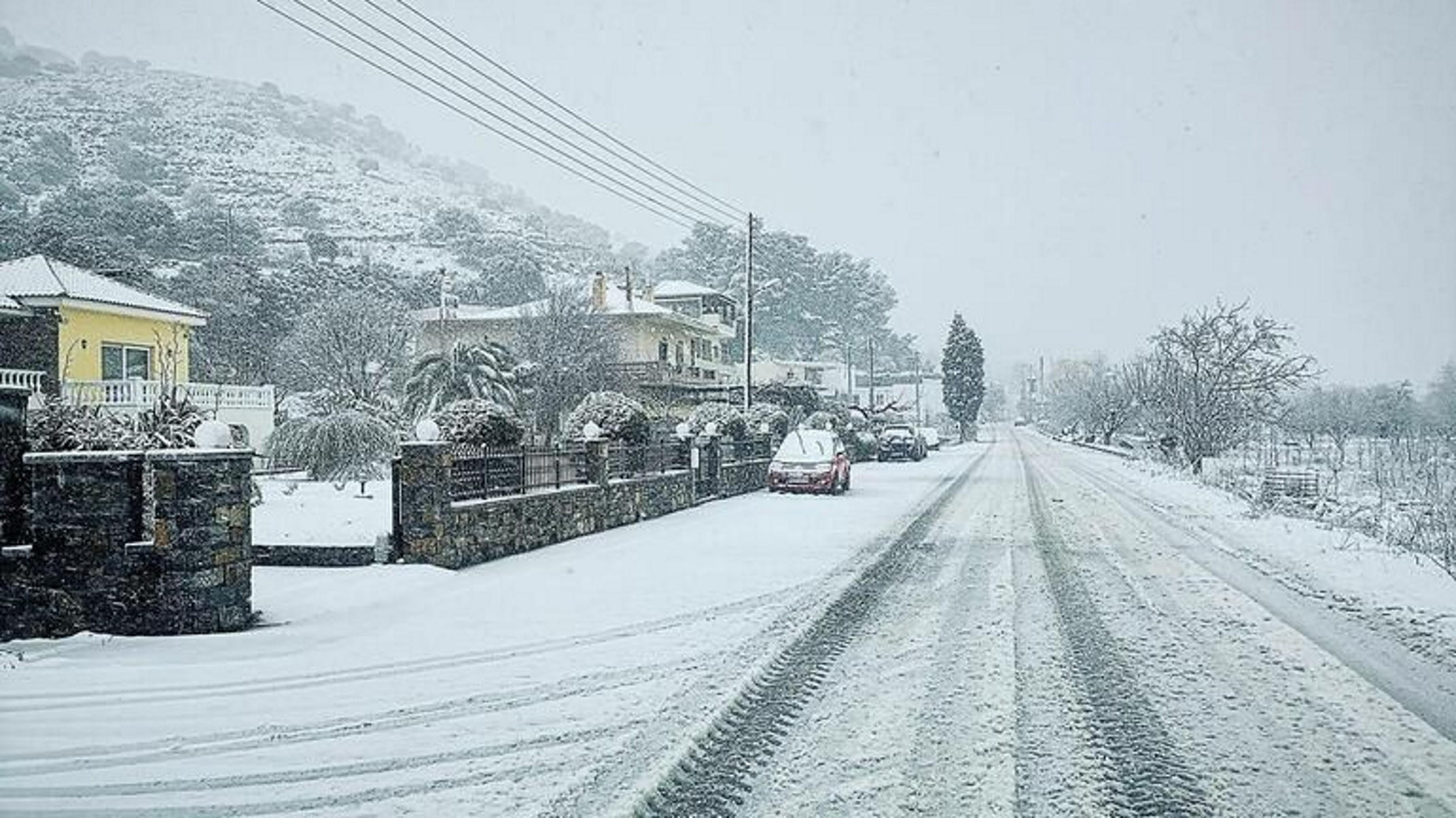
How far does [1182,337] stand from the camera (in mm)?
34500

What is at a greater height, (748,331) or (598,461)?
(748,331)

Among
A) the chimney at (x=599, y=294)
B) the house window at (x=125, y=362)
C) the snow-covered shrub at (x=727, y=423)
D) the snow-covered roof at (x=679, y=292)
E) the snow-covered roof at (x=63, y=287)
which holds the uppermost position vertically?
the snow-covered roof at (x=679, y=292)

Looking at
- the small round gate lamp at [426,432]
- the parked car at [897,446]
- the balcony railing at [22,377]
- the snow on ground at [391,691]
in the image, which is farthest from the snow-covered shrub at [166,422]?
the parked car at [897,446]

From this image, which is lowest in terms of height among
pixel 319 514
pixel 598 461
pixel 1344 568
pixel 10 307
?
pixel 1344 568

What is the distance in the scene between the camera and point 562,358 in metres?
36.0

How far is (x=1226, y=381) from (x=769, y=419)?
50.4 feet

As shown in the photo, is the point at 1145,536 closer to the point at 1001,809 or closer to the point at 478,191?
the point at 1001,809

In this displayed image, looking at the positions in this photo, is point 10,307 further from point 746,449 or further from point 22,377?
point 746,449

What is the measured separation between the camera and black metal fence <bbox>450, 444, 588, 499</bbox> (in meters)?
12.1

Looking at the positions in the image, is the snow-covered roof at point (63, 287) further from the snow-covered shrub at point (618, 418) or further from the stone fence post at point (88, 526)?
the stone fence post at point (88, 526)

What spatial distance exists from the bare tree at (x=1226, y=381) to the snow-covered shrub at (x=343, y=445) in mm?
24852

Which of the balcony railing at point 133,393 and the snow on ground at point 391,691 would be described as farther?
the balcony railing at point 133,393

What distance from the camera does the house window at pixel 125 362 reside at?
27000mm

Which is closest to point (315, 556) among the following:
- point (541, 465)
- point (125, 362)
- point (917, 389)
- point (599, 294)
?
point (541, 465)
